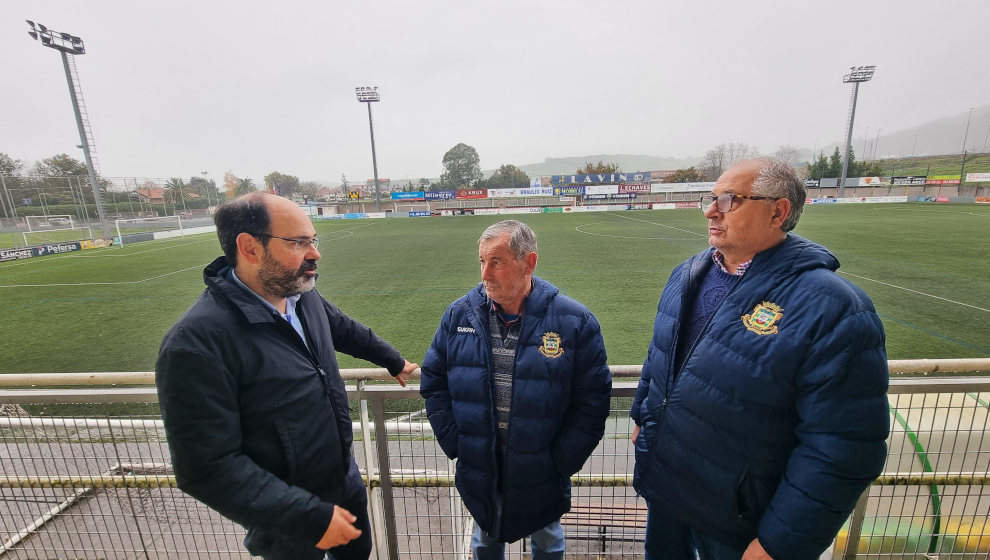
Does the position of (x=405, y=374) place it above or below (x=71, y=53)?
below

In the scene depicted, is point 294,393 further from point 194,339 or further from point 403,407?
point 403,407

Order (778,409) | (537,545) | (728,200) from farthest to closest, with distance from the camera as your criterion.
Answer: (537,545) < (728,200) < (778,409)

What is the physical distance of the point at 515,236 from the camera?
1663mm

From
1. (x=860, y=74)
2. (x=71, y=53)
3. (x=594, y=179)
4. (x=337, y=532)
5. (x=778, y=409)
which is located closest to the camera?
(x=778, y=409)

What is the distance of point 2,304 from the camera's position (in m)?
10.8

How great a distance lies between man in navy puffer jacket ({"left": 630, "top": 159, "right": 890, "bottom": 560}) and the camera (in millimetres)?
1151

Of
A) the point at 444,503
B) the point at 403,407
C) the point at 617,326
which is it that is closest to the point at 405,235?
the point at 617,326

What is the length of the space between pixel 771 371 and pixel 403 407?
442 centimetres

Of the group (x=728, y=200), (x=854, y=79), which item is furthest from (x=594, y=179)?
(x=728, y=200)

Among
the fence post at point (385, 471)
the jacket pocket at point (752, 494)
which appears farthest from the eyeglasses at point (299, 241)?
the jacket pocket at point (752, 494)

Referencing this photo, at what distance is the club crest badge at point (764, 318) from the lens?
127cm

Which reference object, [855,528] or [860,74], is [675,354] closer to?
[855,528]

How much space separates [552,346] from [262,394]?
1015 mm

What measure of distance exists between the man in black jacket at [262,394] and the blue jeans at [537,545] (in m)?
0.58
